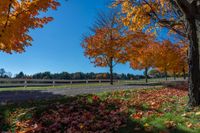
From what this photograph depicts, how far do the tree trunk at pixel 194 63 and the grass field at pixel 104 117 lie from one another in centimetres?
46

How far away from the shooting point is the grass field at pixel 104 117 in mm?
7659

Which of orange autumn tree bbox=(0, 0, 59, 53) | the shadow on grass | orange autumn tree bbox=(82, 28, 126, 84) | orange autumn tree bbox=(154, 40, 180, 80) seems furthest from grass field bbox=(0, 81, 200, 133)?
orange autumn tree bbox=(154, 40, 180, 80)

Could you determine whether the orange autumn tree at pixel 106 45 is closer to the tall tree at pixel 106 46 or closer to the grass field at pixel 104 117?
the tall tree at pixel 106 46

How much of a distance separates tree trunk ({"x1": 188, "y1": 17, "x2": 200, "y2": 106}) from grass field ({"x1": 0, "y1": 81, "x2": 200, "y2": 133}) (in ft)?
1.50

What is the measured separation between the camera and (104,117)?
8.67 meters

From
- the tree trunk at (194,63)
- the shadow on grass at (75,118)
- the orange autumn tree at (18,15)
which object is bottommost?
the shadow on grass at (75,118)

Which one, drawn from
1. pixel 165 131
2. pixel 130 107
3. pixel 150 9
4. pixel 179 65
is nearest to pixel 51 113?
pixel 130 107

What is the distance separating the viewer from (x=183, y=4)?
33.1ft

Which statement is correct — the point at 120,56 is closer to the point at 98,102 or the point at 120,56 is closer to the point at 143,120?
the point at 98,102

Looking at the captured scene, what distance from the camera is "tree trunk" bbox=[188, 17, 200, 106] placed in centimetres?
1000

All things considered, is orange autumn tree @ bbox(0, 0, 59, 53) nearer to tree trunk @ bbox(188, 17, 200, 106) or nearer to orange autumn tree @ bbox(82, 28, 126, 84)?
tree trunk @ bbox(188, 17, 200, 106)

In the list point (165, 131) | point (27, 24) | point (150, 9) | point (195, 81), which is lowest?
point (165, 131)

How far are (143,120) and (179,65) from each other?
1446 inches

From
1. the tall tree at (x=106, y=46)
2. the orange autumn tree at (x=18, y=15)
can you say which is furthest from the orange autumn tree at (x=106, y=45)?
the orange autumn tree at (x=18, y=15)
